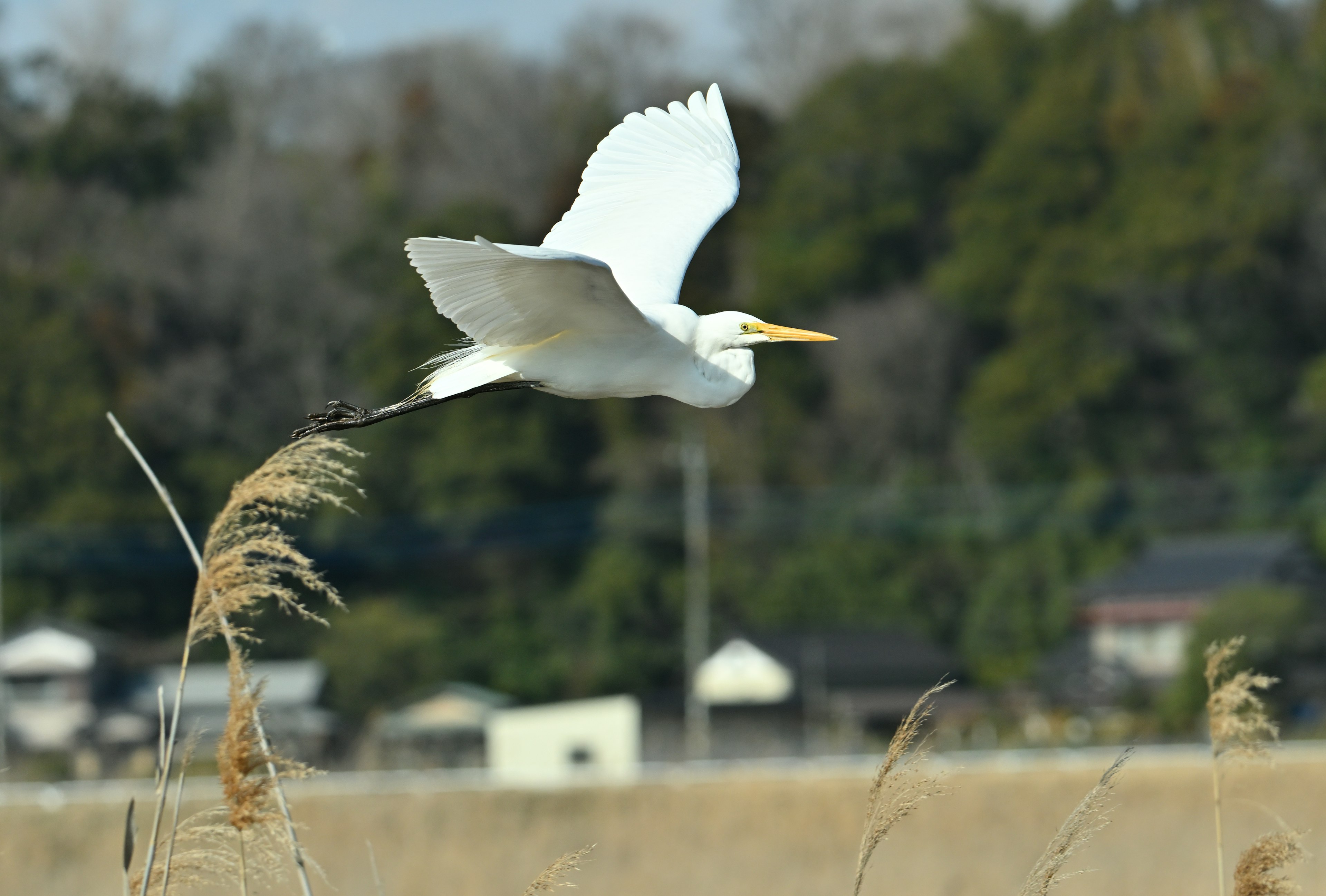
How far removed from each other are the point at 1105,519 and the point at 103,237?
730 inches

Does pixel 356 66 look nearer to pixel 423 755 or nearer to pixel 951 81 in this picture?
pixel 951 81

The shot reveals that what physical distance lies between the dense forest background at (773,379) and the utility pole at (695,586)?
0.41 meters

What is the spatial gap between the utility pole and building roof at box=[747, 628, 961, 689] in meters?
0.96

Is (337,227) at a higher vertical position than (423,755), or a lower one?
higher

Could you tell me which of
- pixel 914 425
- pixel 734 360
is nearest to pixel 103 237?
pixel 914 425

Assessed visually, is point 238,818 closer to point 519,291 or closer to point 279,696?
point 519,291

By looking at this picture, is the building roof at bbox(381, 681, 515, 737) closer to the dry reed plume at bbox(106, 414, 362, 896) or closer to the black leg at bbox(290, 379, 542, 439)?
the black leg at bbox(290, 379, 542, 439)

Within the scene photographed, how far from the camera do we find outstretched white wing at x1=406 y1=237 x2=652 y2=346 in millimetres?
4379

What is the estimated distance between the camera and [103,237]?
32594 mm

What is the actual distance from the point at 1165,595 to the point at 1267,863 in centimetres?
2552

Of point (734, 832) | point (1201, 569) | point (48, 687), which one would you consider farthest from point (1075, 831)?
point (1201, 569)

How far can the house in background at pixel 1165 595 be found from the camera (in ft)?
91.7

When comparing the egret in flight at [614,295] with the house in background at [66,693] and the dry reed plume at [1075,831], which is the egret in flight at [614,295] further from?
the house in background at [66,693]

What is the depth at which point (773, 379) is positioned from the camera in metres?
31.6
